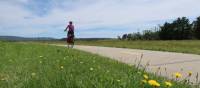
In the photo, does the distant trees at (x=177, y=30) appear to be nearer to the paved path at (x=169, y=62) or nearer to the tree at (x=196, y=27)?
the tree at (x=196, y=27)

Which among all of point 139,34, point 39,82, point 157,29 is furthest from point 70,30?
point 157,29

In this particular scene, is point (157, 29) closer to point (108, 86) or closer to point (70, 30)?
point (70, 30)

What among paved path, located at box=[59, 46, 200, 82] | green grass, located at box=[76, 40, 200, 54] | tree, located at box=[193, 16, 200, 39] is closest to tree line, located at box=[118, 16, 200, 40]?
tree, located at box=[193, 16, 200, 39]

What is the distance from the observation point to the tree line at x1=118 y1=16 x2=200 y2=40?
8012cm

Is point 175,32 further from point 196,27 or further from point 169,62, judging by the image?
point 169,62

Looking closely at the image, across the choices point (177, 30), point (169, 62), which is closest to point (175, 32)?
point (177, 30)

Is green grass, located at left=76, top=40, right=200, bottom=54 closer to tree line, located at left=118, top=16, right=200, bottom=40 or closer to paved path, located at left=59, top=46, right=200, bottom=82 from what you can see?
paved path, located at left=59, top=46, right=200, bottom=82

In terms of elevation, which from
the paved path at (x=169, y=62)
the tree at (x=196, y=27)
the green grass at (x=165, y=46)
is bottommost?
the green grass at (x=165, y=46)

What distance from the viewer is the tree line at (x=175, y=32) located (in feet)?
263

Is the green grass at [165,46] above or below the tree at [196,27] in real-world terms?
below

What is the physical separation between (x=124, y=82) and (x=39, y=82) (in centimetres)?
127

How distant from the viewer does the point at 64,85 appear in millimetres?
5520

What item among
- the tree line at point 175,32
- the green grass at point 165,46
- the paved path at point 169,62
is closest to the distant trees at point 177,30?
the tree line at point 175,32

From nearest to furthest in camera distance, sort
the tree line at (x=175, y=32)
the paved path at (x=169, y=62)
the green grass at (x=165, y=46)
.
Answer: the paved path at (x=169, y=62) → the green grass at (x=165, y=46) → the tree line at (x=175, y=32)
